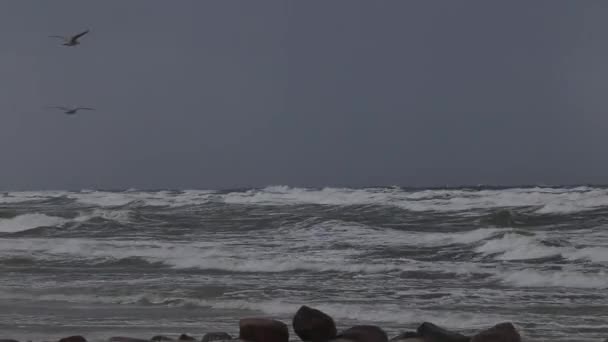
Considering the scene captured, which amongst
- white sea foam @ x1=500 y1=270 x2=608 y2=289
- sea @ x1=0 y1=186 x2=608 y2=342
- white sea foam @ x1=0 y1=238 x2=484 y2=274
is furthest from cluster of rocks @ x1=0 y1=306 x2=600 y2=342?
white sea foam @ x1=0 y1=238 x2=484 y2=274

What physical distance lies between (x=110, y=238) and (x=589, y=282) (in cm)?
1317

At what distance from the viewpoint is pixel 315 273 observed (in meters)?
13.0

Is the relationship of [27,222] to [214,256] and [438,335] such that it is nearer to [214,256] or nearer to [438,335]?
[214,256]

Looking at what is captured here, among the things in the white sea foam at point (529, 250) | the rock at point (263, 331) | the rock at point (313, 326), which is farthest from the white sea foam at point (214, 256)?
the rock at point (263, 331)

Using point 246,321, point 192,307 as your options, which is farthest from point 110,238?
point 246,321

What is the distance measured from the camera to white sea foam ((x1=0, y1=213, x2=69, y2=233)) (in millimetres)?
→ 26516

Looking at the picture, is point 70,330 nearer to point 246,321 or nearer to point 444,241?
point 246,321

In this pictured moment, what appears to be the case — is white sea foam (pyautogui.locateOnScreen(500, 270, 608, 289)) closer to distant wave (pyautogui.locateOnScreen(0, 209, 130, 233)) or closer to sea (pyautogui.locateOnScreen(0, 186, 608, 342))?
sea (pyautogui.locateOnScreen(0, 186, 608, 342))

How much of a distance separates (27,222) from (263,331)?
75.8 ft

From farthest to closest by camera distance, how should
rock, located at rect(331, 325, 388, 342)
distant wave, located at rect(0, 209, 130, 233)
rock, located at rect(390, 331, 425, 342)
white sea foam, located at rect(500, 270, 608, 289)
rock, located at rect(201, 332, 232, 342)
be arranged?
1. distant wave, located at rect(0, 209, 130, 233)
2. white sea foam, located at rect(500, 270, 608, 289)
3. rock, located at rect(201, 332, 232, 342)
4. rock, located at rect(331, 325, 388, 342)
5. rock, located at rect(390, 331, 425, 342)

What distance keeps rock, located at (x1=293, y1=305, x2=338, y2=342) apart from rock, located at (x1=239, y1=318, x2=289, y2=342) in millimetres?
202

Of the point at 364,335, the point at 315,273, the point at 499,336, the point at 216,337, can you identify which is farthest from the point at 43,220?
the point at 499,336

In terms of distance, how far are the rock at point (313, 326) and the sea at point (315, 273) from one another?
157 cm

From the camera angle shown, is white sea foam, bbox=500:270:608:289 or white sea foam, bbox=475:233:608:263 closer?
white sea foam, bbox=500:270:608:289
